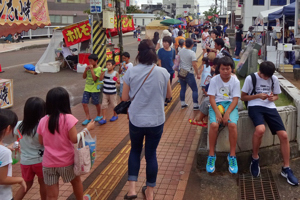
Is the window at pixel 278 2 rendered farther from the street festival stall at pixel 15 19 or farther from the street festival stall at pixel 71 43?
the street festival stall at pixel 15 19

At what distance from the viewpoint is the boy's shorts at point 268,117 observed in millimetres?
4777

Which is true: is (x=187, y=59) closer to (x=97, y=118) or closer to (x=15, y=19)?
(x=97, y=118)

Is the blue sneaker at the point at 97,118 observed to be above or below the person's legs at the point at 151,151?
below

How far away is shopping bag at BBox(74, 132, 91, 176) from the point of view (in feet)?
11.4

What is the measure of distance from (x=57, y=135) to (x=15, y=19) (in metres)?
6.91

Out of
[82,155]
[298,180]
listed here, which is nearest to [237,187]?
[298,180]

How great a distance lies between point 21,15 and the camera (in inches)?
377

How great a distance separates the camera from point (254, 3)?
42000 millimetres

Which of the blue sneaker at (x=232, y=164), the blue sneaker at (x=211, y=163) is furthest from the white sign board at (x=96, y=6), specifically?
the blue sneaker at (x=232, y=164)

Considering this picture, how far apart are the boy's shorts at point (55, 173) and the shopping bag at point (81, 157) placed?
0.08 metres

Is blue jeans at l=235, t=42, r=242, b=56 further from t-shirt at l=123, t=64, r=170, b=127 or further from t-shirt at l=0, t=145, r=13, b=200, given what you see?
t-shirt at l=0, t=145, r=13, b=200

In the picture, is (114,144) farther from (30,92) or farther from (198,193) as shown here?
(30,92)

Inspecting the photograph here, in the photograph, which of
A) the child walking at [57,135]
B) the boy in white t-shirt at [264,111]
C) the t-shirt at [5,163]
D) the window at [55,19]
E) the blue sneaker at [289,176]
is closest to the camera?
the t-shirt at [5,163]

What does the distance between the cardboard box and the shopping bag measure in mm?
6114
